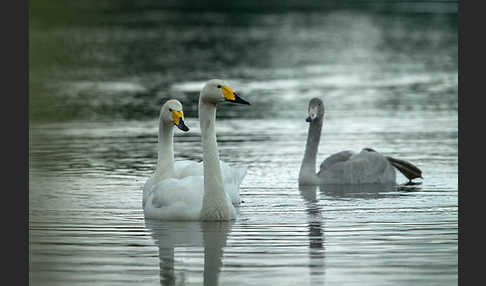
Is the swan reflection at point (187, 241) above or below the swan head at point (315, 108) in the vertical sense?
below

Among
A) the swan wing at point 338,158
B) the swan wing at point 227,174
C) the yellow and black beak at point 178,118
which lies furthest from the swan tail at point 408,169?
the yellow and black beak at point 178,118

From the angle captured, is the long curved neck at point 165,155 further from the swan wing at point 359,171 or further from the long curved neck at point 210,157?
the swan wing at point 359,171

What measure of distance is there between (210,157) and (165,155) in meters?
1.55

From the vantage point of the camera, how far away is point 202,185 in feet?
44.0

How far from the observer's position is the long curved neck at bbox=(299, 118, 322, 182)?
629 inches

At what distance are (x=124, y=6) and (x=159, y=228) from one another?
5453 centimetres

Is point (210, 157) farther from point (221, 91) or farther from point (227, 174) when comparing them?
point (227, 174)

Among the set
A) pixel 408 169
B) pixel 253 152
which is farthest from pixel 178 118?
pixel 253 152

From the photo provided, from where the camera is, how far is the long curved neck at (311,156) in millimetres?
15984

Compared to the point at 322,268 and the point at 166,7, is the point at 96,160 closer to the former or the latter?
the point at 322,268

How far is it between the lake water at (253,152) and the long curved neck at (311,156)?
0.21m

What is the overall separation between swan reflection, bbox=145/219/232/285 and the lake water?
0.08ft

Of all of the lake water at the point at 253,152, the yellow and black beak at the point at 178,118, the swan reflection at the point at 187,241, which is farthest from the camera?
the yellow and black beak at the point at 178,118

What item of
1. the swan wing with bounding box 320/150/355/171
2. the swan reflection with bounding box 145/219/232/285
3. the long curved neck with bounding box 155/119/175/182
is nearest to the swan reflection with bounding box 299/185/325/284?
the swan wing with bounding box 320/150/355/171
